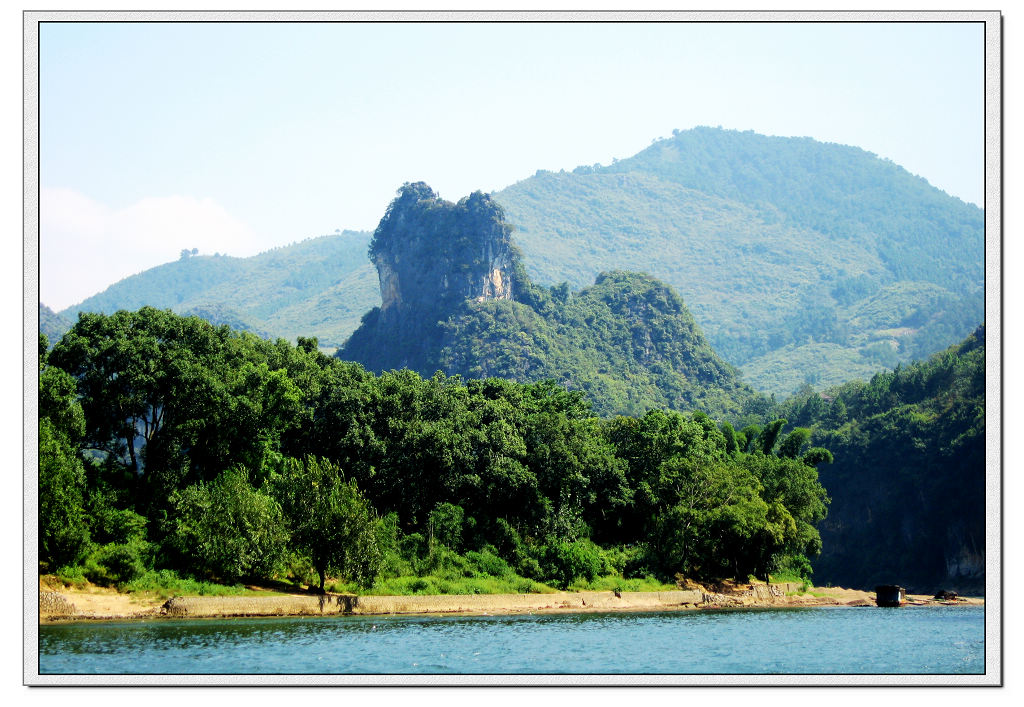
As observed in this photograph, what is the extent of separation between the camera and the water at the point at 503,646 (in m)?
22.2

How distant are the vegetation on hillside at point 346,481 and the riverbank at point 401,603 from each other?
31.5 inches

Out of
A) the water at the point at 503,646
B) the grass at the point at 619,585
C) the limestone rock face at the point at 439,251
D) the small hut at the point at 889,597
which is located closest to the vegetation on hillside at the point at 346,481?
the grass at the point at 619,585

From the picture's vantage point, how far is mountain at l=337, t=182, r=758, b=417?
453 feet

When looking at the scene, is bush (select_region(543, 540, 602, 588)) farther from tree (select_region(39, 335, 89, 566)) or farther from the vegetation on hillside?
tree (select_region(39, 335, 89, 566))

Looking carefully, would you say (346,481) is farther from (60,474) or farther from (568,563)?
(60,474)

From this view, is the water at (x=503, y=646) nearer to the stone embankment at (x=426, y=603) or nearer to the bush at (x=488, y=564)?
the stone embankment at (x=426, y=603)

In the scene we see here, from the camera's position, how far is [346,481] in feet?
140

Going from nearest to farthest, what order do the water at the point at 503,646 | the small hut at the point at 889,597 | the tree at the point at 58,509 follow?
the water at the point at 503,646 → the tree at the point at 58,509 → the small hut at the point at 889,597

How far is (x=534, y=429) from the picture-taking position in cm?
4644

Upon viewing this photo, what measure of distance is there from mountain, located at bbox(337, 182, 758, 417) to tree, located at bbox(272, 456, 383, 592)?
100085 millimetres

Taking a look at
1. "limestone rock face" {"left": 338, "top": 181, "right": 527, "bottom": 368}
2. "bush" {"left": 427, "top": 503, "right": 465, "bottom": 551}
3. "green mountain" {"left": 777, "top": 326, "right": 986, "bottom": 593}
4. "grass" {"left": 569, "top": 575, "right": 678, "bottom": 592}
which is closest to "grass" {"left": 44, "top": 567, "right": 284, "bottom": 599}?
"bush" {"left": 427, "top": 503, "right": 465, "bottom": 551}

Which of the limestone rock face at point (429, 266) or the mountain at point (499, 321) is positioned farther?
the limestone rock face at point (429, 266)

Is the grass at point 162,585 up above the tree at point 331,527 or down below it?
below

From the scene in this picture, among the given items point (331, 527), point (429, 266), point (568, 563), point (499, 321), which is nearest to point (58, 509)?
point (331, 527)
